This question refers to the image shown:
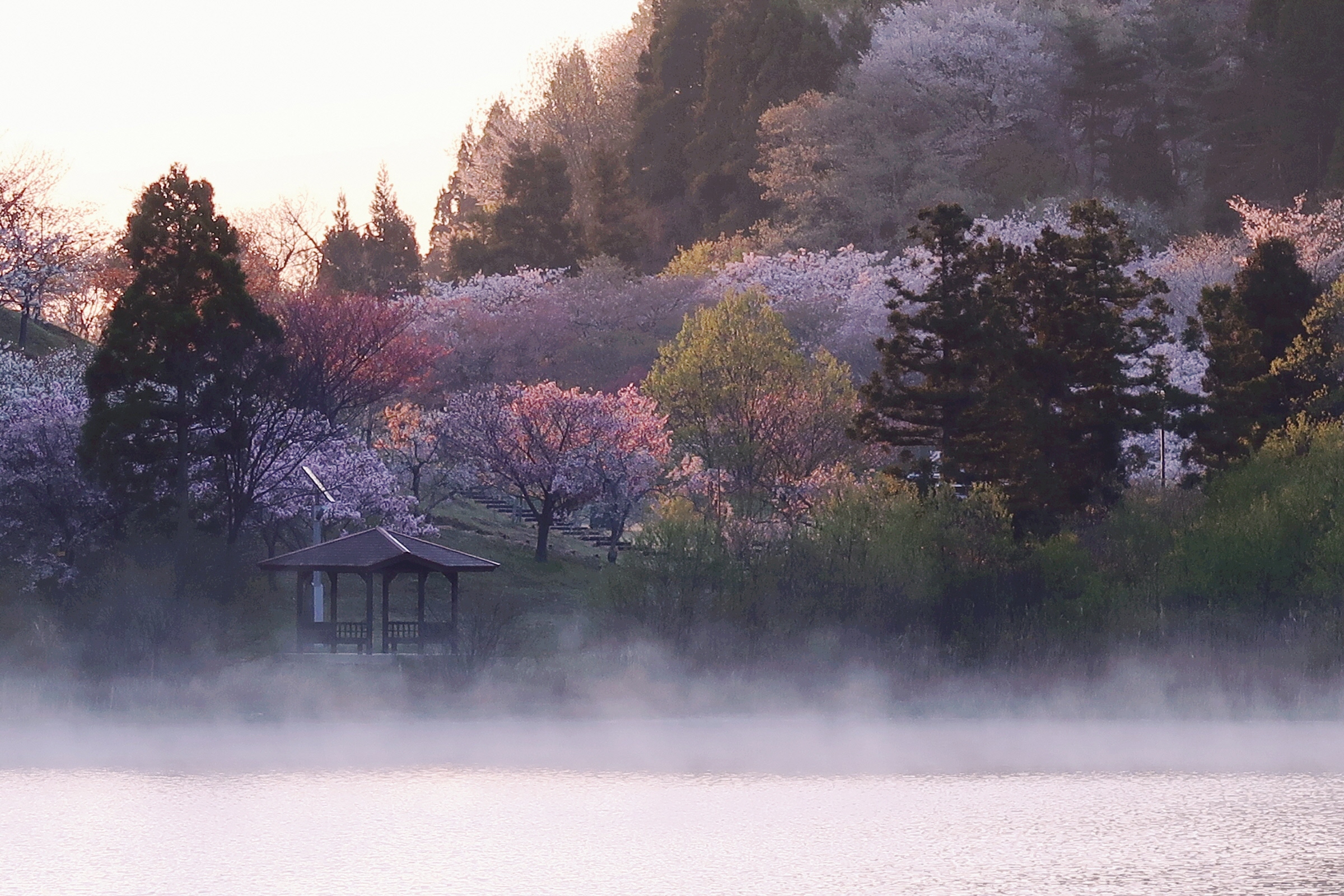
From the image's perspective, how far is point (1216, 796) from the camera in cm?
3091

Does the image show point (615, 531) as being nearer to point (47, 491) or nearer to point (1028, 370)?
point (1028, 370)

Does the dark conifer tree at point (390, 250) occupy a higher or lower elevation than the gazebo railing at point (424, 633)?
higher

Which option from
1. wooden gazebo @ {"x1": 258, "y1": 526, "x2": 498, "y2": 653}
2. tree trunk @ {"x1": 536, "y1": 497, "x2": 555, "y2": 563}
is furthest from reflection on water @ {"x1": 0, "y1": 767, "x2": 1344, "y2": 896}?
tree trunk @ {"x1": 536, "y1": 497, "x2": 555, "y2": 563}

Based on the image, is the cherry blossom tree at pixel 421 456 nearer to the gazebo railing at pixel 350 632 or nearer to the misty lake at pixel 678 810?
the gazebo railing at pixel 350 632

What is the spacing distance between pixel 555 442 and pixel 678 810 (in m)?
36.4

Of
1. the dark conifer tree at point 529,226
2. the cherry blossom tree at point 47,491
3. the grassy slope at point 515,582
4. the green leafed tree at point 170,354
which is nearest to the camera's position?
the green leafed tree at point 170,354

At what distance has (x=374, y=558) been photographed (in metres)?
46.2

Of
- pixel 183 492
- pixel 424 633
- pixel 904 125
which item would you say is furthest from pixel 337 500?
pixel 904 125

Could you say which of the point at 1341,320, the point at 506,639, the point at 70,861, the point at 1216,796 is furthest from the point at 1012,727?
the point at 70,861

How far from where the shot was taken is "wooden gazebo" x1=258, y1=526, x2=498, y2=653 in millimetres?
46281

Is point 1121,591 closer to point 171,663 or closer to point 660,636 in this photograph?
point 660,636

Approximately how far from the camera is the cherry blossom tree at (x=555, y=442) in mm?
65000

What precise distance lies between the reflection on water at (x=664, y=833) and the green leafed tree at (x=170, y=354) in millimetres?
14881

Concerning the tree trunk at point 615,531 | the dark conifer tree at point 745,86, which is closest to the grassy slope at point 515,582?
the tree trunk at point 615,531
